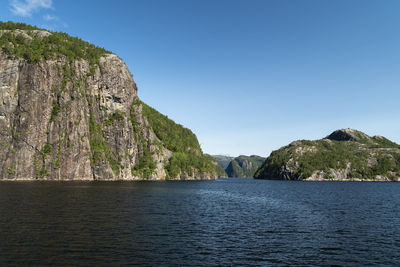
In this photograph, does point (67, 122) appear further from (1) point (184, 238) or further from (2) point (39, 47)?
(1) point (184, 238)

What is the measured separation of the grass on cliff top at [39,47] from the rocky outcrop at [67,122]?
223 centimetres

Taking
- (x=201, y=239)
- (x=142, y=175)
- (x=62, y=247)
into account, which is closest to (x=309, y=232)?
(x=201, y=239)

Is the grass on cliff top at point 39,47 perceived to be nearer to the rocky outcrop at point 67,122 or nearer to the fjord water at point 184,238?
the rocky outcrop at point 67,122

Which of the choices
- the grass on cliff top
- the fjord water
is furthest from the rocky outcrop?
the fjord water

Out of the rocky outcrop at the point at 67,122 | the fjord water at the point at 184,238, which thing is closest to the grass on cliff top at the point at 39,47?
the rocky outcrop at the point at 67,122

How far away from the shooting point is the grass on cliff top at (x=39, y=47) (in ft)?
440

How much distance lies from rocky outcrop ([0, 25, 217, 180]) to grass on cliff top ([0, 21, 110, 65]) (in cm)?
223

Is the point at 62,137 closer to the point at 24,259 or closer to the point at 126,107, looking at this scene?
the point at 126,107

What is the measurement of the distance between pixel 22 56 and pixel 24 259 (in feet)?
481

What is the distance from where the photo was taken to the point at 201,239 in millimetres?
26719

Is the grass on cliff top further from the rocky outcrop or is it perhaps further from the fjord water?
the fjord water

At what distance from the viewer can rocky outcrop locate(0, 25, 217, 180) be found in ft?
409

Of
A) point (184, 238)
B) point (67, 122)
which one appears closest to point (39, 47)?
point (67, 122)

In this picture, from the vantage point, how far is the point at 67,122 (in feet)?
454
